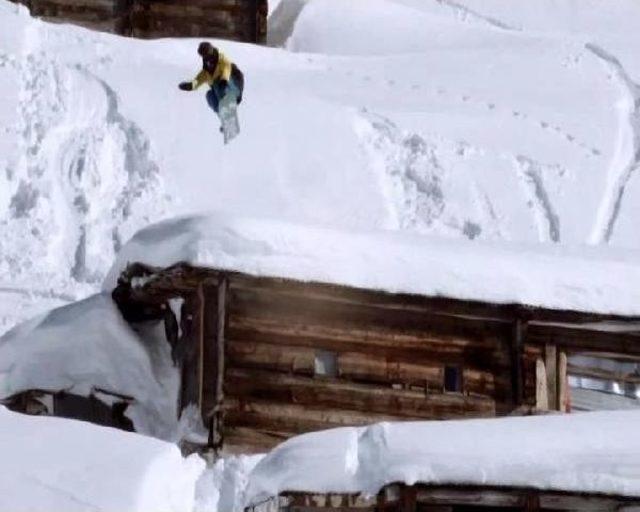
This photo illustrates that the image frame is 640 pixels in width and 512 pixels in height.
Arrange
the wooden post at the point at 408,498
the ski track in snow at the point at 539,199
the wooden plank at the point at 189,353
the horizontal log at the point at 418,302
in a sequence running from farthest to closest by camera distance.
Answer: the ski track in snow at the point at 539,199 < the wooden plank at the point at 189,353 < the horizontal log at the point at 418,302 < the wooden post at the point at 408,498

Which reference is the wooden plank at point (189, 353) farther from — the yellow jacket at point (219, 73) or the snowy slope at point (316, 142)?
the snowy slope at point (316, 142)

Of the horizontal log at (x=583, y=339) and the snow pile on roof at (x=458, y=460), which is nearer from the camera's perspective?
the snow pile on roof at (x=458, y=460)

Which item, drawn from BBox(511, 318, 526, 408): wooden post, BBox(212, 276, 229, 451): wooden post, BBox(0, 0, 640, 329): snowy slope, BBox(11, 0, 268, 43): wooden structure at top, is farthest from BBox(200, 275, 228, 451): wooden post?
BBox(11, 0, 268, 43): wooden structure at top

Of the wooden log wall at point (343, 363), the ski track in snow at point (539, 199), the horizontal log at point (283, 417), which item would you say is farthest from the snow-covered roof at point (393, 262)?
the ski track in snow at point (539, 199)

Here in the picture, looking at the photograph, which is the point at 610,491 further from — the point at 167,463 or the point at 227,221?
the point at 227,221

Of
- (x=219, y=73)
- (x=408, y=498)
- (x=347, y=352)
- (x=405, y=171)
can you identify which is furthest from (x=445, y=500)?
(x=405, y=171)

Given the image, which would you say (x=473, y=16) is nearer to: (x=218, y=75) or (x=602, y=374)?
(x=218, y=75)

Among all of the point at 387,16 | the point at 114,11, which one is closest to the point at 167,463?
the point at 114,11
